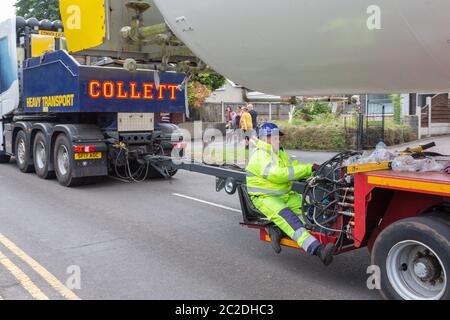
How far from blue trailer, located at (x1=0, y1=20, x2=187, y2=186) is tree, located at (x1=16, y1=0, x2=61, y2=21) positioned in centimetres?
2080

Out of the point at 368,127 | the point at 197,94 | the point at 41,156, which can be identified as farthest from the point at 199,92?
the point at 41,156

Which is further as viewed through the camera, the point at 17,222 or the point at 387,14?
the point at 17,222

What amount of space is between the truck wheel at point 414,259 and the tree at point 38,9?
29.2 meters

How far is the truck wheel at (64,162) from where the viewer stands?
8.88 metres

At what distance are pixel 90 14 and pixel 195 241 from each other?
2.77 meters

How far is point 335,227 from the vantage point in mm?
4191

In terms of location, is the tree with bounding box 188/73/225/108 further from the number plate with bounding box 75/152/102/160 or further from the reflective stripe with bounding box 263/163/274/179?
the reflective stripe with bounding box 263/163/274/179

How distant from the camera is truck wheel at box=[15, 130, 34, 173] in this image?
1048 centimetres

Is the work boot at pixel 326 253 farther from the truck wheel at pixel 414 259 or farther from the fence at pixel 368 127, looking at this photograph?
the fence at pixel 368 127

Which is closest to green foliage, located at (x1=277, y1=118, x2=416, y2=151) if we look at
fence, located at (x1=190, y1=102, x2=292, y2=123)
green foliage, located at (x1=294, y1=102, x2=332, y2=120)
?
green foliage, located at (x1=294, y1=102, x2=332, y2=120)

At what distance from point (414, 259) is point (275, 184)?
137cm

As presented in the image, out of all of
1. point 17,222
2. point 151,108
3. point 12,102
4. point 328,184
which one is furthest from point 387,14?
point 12,102
